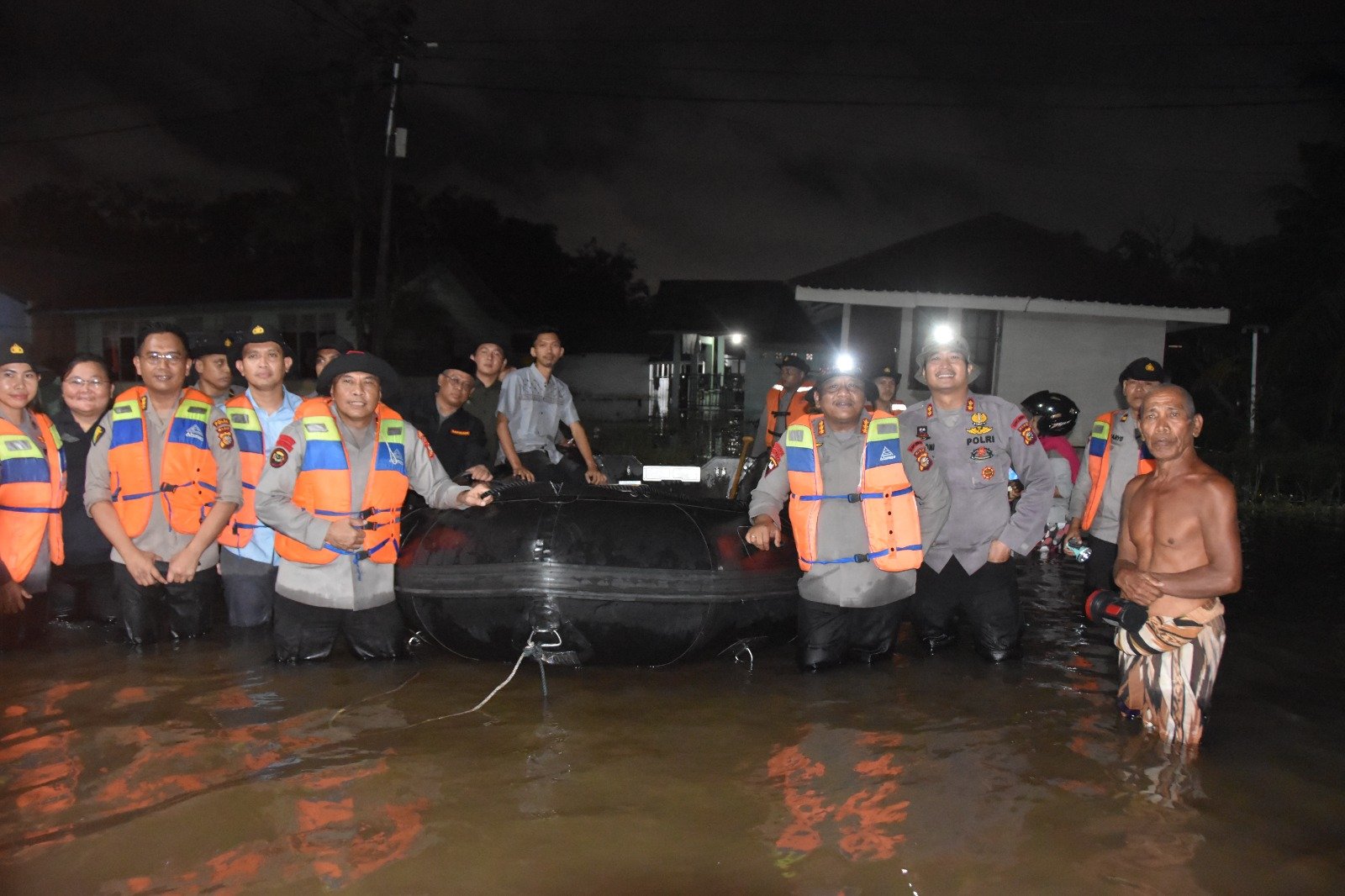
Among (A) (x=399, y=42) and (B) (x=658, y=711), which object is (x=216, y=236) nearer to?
(A) (x=399, y=42)

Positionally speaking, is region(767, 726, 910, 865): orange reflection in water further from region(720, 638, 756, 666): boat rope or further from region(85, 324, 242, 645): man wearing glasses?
region(85, 324, 242, 645): man wearing glasses

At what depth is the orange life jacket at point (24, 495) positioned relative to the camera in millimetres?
5043

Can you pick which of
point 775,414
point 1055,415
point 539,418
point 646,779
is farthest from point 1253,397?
point 646,779

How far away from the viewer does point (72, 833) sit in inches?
126

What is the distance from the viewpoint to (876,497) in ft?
15.7

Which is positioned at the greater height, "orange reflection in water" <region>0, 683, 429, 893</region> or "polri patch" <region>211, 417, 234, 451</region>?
"polri patch" <region>211, 417, 234, 451</region>

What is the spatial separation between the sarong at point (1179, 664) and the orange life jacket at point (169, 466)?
4586mm

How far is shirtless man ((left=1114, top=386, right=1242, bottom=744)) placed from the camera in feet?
12.3

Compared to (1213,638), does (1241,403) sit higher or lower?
higher

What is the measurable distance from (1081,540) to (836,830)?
10.0 feet

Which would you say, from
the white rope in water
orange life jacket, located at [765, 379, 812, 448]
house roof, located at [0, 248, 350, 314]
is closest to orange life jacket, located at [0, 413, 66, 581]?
the white rope in water

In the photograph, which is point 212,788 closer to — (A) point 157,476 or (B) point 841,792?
(A) point 157,476

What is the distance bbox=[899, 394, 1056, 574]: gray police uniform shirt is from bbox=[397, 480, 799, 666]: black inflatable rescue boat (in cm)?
97

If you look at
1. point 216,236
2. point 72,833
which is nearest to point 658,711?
point 72,833
